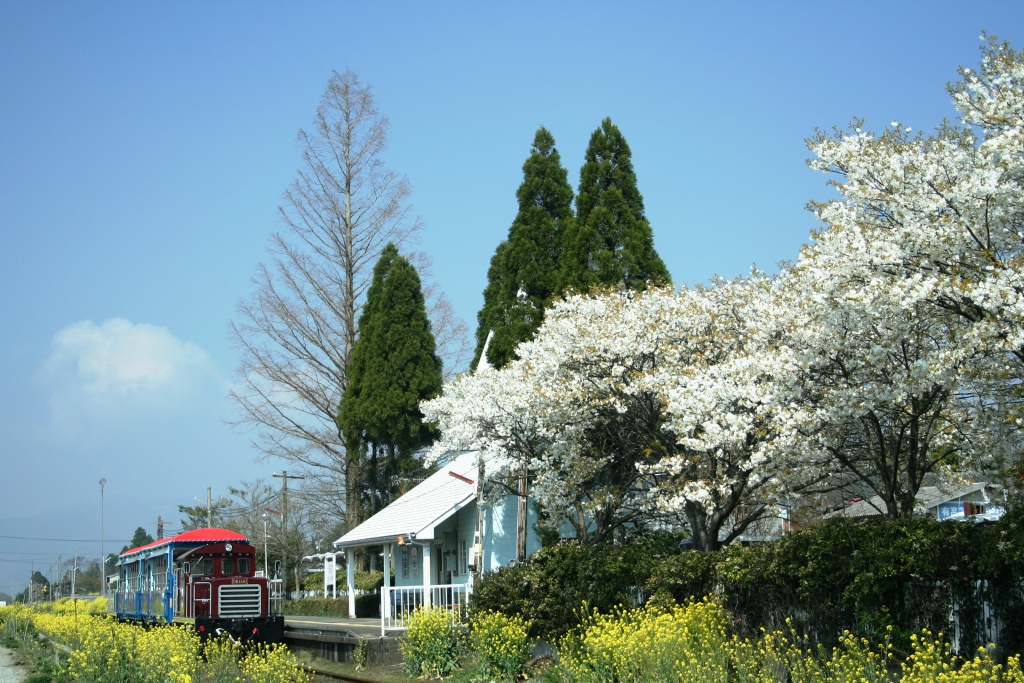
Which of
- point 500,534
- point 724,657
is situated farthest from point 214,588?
point 724,657

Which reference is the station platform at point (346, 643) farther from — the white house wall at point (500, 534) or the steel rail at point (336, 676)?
the white house wall at point (500, 534)

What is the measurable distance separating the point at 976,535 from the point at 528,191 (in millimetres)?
19160

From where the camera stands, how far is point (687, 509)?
18453 mm

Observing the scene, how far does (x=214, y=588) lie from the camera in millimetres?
24062

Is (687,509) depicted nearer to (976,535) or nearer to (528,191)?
(976,535)

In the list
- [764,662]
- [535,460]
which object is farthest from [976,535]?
[535,460]

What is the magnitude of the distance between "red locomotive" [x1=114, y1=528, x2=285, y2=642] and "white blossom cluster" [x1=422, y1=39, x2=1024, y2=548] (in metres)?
7.80

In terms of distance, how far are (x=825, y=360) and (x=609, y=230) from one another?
456 inches

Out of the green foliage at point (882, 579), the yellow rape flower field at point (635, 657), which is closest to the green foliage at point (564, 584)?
the yellow rape flower field at point (635, 657)

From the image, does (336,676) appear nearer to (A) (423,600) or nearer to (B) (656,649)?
(A) (423,600)

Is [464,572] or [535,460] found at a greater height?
[535,460]

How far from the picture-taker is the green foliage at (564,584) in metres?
14.8

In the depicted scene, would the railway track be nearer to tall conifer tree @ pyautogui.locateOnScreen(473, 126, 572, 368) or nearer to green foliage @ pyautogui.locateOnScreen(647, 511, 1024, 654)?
green foliage @ pyautogui.locateOnScreen(647, 511, 1024, 654)

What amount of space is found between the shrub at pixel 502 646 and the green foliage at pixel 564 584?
574 millimetres
